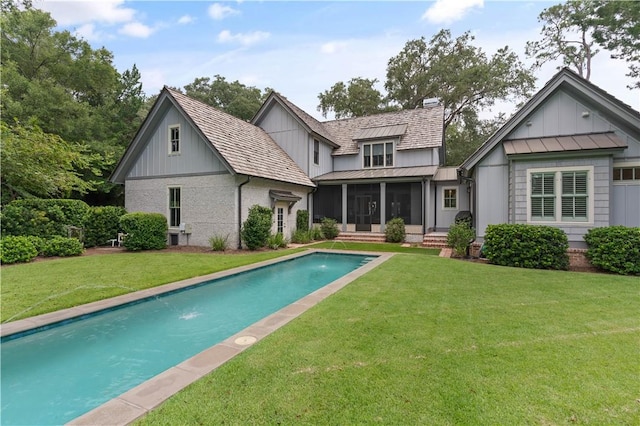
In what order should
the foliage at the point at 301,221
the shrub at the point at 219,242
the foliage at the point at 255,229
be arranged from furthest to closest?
the foliage at the point at 301,221 < the foliage at the point at 255,229 < the shrub at the point at 219,242

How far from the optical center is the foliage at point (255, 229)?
1324 cm

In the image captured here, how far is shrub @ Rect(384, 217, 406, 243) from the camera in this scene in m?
16.2

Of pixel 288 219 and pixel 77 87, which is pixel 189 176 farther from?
pixel 77 87

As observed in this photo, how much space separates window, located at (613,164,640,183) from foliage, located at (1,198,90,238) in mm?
20305

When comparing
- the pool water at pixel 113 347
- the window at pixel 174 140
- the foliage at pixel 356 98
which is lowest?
the pool water at pixel 113 347

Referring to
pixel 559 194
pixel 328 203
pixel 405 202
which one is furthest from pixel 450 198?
pixel 559 194

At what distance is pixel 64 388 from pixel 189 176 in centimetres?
1187

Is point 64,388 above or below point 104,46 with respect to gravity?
below

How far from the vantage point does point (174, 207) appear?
14.9m

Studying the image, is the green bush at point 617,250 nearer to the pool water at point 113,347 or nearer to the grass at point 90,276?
the pool water at point 113,347

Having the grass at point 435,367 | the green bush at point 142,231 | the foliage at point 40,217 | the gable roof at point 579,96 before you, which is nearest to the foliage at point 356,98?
the gable roof at point 579,96

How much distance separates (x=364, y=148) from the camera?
2005 centimetres

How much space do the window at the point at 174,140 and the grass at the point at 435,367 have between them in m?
12.6

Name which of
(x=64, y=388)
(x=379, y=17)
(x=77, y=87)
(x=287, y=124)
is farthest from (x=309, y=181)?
(x=77, y=87)
